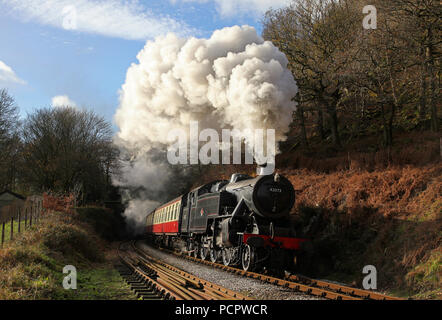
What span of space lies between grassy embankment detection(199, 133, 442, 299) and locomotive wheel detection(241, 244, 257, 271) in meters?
2.00

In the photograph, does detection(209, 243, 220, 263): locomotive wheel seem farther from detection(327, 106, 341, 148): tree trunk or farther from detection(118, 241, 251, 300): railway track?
detection(327, 106, 341, 148): tree trunk

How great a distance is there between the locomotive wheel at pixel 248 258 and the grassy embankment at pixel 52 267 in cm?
336

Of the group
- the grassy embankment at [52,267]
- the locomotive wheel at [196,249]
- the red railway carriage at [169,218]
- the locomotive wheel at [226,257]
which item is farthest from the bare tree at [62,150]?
the locomotive wheel at [226,257]

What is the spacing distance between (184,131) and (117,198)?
28482 mm

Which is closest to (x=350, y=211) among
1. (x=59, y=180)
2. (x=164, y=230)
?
(x=164, y=230)

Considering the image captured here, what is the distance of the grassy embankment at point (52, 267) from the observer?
6945mm

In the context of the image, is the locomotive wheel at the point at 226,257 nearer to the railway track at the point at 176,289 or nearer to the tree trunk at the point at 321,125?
the railway track at the point at 176,289

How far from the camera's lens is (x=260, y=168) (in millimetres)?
11641

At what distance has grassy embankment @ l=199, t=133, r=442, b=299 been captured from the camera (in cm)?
898

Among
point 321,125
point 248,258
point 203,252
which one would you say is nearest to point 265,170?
point 248,258

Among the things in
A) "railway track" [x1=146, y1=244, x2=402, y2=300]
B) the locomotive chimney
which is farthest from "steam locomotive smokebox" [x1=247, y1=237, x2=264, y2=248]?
the locomotive chimney

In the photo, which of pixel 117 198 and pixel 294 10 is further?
pixel 117 198

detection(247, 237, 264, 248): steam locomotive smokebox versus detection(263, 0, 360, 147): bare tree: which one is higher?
detection(263, 0, 360, 147): bare tree
